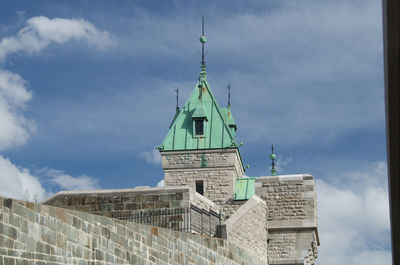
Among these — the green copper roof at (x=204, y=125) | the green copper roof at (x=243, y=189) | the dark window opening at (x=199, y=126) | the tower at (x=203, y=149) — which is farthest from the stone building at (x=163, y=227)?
the dark window opening at (x=199, y=126)

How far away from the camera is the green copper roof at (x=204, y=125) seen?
4378 cm

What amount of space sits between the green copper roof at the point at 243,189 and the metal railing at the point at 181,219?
22.8 metres

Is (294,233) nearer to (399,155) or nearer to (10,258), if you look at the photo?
(10,258)

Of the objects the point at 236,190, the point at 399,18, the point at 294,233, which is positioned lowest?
the point at 399,18

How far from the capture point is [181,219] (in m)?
17.3

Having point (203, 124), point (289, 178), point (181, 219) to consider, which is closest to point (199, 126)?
point (203, 124)

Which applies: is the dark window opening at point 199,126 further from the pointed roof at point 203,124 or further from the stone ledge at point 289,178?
the stone ledge at point 289,178

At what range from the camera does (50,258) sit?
9.84 metres

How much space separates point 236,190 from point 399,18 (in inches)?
1543

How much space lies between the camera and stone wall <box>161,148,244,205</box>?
4181cm

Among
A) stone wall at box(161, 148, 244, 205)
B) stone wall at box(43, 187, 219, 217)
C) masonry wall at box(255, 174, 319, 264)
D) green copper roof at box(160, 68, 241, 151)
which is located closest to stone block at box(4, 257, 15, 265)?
stone wall at box(43, 187, 219, 217)

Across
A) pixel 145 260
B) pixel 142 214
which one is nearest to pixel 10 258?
pixel 145 260

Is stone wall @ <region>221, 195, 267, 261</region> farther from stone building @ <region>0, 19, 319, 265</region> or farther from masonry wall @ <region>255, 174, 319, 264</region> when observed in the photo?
masonry wall @ <region>255, 174, 319, 264</region>

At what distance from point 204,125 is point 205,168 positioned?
301 cm
